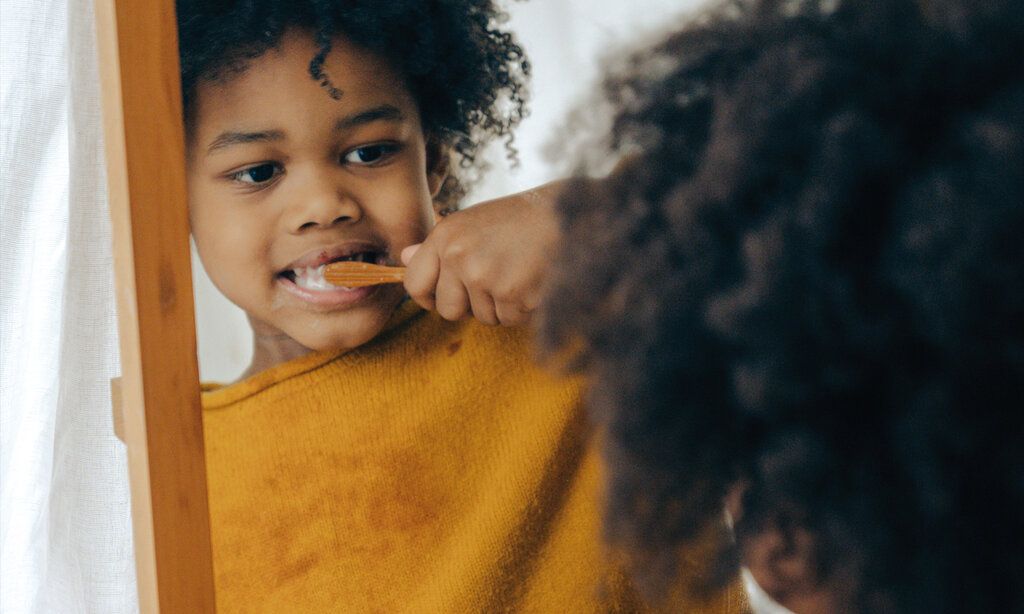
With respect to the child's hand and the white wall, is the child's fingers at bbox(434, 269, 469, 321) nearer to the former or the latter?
the child's hand

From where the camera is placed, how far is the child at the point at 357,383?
0.87 metres

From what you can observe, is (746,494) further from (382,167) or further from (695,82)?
(382,167)

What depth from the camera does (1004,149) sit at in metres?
0.38

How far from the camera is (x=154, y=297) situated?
2.06 ft

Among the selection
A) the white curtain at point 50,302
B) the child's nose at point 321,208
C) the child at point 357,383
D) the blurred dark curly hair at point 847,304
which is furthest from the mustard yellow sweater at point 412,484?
the blurred dark curly hair at point 847,304

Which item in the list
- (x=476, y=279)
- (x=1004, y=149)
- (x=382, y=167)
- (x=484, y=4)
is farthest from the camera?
(x=484, y=4)

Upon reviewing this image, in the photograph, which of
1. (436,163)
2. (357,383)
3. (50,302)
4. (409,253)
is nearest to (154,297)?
(50,302)

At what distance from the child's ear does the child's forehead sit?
0.50ft

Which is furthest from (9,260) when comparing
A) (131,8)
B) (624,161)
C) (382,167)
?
(624,161)

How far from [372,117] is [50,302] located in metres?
0.31

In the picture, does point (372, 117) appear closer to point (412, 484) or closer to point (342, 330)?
point (342, 330)

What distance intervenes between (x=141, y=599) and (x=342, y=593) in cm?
30

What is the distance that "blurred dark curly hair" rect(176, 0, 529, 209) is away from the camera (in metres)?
0.87

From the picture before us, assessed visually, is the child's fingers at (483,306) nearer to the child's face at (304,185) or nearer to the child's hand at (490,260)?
the child's hand at (490,260)
